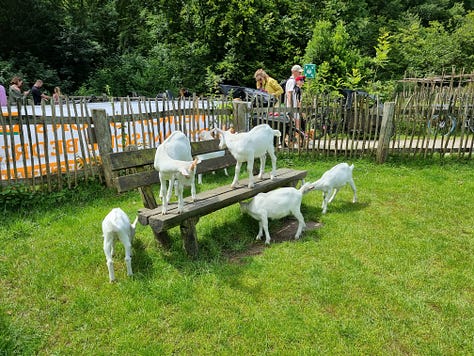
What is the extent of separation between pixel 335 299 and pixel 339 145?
Answer: 257 inches

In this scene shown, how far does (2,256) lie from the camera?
14.3 feet

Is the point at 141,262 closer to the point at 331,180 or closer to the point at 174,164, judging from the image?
the point at 174,164

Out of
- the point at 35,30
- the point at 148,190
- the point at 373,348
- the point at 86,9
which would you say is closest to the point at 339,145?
the point at 148,190

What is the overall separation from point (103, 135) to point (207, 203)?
334cm

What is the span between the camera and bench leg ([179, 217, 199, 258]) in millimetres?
4117

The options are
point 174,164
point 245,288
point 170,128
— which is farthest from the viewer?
point 170,128

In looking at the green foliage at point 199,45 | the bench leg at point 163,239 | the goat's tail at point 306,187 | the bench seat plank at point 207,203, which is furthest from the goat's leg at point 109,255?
the green foliage at point 199,45

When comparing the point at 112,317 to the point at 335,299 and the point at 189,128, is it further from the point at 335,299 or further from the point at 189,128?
the point at 189,128

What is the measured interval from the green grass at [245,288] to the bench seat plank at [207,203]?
578 millimetres

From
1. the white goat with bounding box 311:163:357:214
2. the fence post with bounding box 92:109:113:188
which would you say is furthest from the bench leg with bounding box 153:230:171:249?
the fence post with bounding box 92:109:113:188

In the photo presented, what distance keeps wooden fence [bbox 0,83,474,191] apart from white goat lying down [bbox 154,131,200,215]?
318 cm

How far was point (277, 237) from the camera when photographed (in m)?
5.02

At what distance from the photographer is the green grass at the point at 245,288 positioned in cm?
306

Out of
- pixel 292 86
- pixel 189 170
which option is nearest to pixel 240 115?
pixel 292 86
